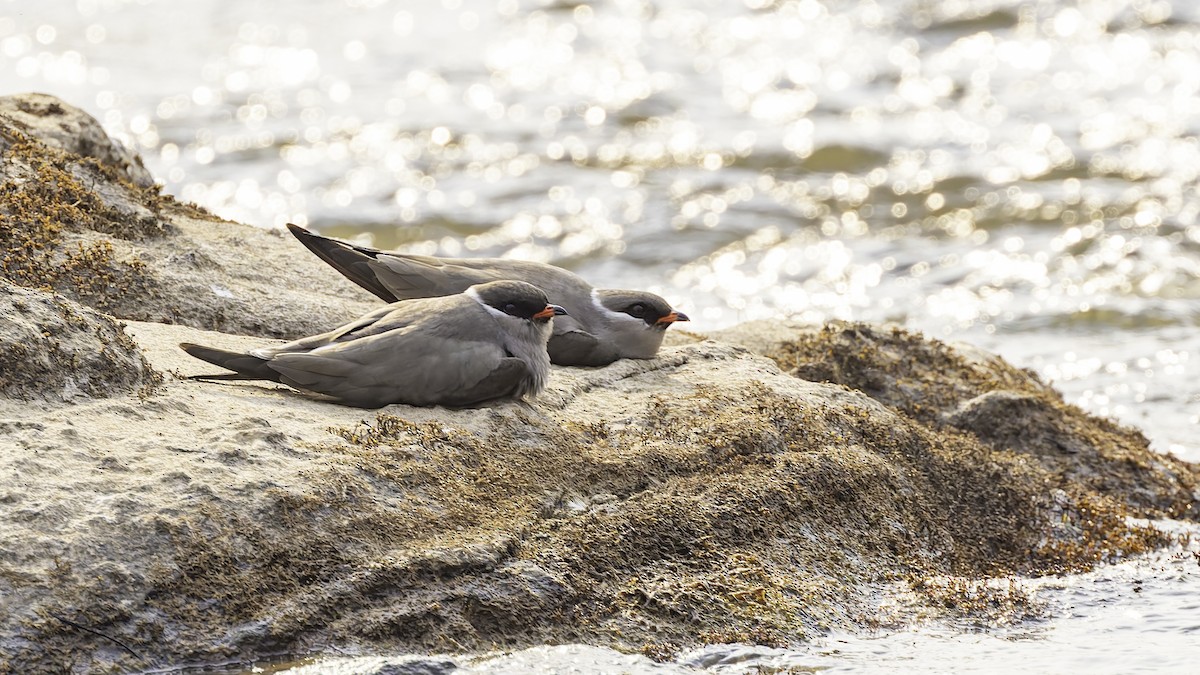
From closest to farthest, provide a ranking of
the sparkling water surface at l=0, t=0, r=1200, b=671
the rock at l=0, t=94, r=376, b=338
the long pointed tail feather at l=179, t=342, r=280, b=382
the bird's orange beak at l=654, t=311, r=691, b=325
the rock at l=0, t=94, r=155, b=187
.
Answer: the long pointed tail feather at l=179, t=342, r=280, b=382
the rock at l=0, t=94, r=376, b=338
the bird's orange beak at l=654, t=311, r=691, b=325
the rock at l=0, t=94, r=155, b=187
the sparkling water surface at l=0, t=0, r=1200, b=671

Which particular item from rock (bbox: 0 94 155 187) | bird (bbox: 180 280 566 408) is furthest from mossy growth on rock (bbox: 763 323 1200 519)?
rock (bbox: 0 94 155 187)

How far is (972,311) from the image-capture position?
40.4 feet

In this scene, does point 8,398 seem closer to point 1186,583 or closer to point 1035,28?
point 1186,583

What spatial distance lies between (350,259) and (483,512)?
1950mm

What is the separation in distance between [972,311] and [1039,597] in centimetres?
701

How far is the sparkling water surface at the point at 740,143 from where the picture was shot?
1274cm

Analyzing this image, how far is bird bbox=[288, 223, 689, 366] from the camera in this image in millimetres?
6523

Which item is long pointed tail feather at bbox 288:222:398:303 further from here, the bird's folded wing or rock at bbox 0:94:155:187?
rock at bbox 0:94:155:187

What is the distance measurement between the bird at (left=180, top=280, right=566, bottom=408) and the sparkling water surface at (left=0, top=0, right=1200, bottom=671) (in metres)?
5.29

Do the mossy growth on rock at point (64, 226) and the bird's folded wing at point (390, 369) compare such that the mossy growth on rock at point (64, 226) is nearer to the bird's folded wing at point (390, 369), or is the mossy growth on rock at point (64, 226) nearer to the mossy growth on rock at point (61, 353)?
the mossy growth on rock at point (61, 353)

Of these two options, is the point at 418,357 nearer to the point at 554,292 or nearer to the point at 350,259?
the point at 350,259

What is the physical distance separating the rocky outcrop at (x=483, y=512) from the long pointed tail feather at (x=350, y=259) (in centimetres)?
29

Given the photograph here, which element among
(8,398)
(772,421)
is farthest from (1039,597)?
(8,398)

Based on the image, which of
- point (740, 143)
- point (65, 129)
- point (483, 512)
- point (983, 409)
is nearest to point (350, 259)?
point (483, 512)
